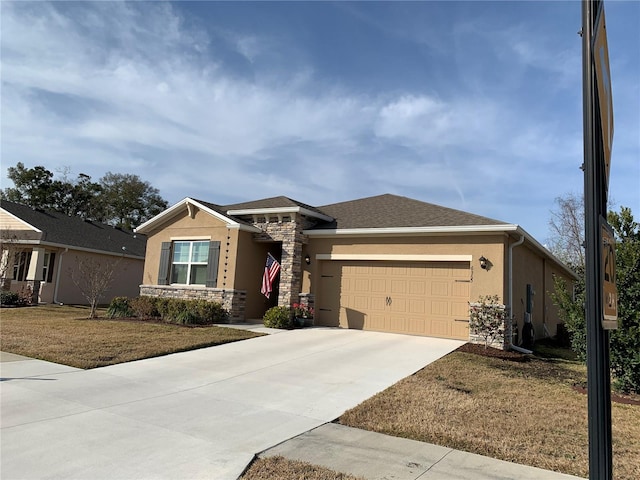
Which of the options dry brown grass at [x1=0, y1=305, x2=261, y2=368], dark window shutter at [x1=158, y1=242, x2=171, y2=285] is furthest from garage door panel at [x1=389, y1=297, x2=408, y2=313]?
dark window shutter at [x1=158, y1=242, x2=171, y2=285]

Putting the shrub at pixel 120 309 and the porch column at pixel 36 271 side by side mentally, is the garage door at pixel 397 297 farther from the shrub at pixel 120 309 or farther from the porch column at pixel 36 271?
the porch column at pixel 36 271

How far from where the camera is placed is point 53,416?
5.37 metres

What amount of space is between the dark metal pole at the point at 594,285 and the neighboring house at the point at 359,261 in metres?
10.1

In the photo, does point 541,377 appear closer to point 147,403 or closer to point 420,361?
point 420,361

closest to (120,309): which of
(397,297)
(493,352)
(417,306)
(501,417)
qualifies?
(397,297)

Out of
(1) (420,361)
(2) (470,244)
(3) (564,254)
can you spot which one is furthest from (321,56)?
(3) (564,254)

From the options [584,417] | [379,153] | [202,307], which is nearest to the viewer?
[584,417]

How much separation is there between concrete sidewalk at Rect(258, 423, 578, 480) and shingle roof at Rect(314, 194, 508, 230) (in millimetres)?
8464

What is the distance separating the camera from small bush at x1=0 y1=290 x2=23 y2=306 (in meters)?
18.5

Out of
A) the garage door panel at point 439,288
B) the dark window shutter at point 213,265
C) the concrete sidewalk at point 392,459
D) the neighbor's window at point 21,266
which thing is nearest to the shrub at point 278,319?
the dark window shutter at point 213,265

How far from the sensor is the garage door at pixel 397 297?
12.5m

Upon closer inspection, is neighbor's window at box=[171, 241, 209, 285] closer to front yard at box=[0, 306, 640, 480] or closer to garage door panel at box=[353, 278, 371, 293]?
front yard at box=[0, 306, 640, 480]

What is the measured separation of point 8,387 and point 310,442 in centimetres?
486

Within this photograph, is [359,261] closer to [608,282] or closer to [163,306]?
[163,306]
